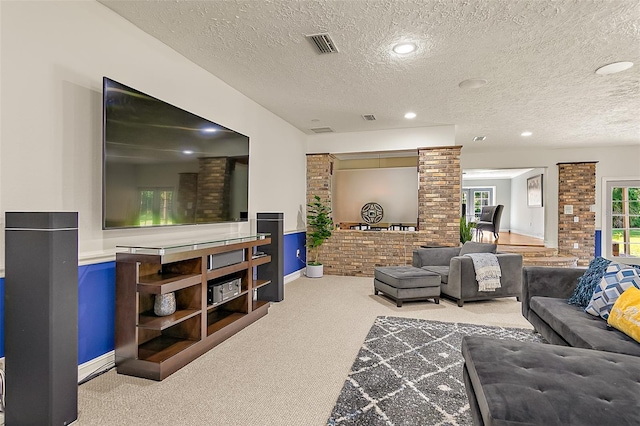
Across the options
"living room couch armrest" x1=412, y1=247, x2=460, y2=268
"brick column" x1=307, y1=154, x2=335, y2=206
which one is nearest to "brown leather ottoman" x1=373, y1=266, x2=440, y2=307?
Answer: "living room couch armrest" x1=412, y1=247, x2=460, y2=268

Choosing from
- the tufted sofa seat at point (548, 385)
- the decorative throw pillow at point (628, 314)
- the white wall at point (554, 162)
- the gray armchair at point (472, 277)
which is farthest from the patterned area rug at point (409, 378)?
the white wall at point (554, 162)

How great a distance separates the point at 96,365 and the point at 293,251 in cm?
363

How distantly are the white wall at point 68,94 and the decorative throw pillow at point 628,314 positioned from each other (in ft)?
11.1

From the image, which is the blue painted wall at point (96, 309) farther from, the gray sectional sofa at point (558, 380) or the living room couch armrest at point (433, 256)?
the living room couch armrest at point (433, 256)

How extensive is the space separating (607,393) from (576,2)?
8.06 ft

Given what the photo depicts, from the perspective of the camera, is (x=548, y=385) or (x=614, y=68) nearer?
(x=548, y=385)

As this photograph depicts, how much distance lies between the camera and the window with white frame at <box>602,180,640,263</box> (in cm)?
720

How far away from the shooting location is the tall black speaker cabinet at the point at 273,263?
429cm

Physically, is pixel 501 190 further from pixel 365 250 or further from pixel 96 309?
pixel 96 309

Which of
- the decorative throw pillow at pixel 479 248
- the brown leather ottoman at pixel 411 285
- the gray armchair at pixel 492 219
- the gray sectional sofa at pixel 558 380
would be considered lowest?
the brown leather ottoman at pixel 411 285

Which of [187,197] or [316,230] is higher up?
[187,197]

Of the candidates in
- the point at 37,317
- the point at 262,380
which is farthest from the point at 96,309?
the point at 262,380

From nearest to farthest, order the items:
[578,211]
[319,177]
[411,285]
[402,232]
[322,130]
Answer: [411,285], [402,232], [322,130], [319,177], [578,211]

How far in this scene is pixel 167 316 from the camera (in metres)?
2.59
